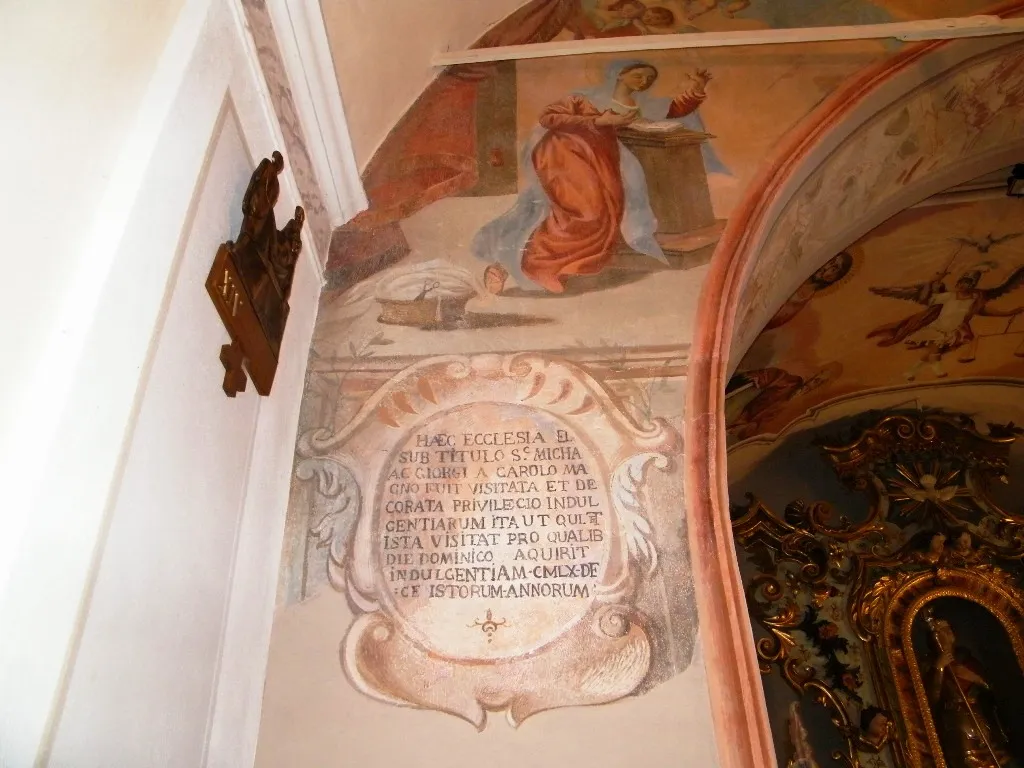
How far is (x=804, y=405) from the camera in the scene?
742cm

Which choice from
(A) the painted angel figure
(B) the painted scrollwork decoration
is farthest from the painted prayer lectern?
(B) the painted scrollwork decoration

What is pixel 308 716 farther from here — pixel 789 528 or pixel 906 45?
pixel 789 528

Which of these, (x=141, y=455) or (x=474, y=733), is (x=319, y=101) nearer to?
(x=141, y=455)

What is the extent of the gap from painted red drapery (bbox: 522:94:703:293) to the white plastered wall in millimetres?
1311

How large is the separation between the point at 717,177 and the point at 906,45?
1326 millimetres

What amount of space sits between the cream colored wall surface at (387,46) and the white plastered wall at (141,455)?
0.85m

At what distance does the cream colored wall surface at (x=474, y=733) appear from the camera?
8.44 ft

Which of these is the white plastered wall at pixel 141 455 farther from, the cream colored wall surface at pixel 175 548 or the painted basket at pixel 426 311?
the painted basket at pixel 426 311

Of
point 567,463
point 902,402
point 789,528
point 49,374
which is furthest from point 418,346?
point 902,402

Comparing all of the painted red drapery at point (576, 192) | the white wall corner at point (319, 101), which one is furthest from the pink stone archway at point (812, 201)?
the white wall corner at point (319, 101)

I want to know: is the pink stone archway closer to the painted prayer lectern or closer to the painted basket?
the painted prayer lectern

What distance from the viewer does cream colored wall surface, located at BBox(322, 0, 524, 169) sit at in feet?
12.4

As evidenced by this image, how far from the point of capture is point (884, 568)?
286 inches

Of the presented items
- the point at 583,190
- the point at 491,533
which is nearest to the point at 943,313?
the point at 583,190
